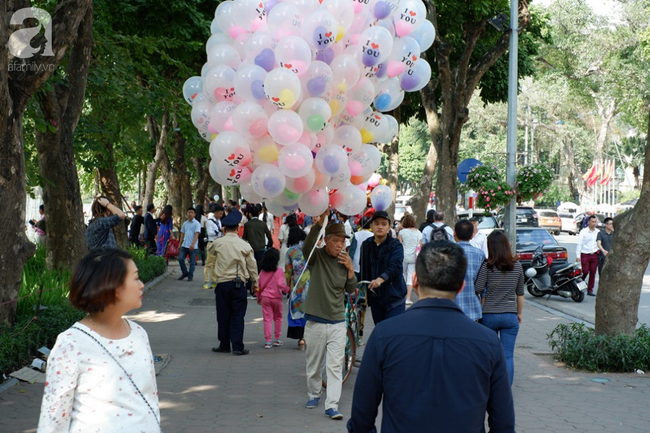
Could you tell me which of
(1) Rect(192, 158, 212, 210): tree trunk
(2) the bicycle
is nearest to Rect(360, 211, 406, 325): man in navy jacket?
A: (2) the bicycle

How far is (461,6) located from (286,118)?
14290mm

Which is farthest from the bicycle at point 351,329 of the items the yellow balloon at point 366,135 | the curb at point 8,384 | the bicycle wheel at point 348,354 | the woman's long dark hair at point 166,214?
the woman's long dark hair at point 166,214

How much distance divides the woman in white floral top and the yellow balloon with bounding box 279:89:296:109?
9.88 feet

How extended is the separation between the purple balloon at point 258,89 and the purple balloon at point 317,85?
0.37m

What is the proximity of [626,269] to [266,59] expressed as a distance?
17.0 ft

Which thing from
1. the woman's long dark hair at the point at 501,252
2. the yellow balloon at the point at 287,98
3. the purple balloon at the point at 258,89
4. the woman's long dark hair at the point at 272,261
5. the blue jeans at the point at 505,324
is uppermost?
the purple balloon at the point at 258,89

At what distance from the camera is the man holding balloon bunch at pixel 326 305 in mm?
6883

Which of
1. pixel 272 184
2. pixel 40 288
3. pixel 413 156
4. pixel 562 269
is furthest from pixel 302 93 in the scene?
pixel 413 156

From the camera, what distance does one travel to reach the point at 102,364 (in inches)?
112

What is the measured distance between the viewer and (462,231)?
304 inches

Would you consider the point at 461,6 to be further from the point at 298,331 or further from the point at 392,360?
the point at 392,360

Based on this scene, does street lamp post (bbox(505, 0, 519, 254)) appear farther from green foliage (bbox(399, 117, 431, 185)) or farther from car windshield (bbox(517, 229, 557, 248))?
green foliage (bbox(399, 117, 431, 185))

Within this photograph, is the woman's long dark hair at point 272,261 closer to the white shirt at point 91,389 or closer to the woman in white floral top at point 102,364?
the woman in white floral top at point 102,364

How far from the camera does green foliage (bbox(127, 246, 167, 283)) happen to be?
55.8 ft
